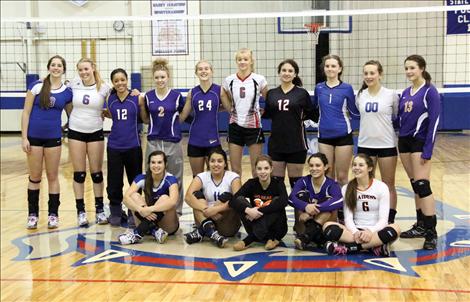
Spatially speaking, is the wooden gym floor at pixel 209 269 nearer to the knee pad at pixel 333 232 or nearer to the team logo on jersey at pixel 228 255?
the team logo on jersey at pixel 228 255

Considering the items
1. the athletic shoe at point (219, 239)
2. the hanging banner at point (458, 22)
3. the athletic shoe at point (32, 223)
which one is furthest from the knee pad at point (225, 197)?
the hanging banner at point (458, 22)

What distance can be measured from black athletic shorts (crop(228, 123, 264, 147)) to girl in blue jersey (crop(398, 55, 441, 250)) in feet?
4.17

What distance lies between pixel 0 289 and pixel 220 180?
2184 millimetres

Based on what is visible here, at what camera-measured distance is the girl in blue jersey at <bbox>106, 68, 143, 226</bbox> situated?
6027 millimetres

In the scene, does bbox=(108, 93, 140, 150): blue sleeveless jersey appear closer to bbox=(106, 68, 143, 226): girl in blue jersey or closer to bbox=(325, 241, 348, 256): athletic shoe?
bbox=(106, 68, 143, 226): girl in blue jersey

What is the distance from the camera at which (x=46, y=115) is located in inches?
234

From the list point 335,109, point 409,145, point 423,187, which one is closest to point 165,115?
point 335,109

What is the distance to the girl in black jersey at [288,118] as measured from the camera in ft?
18.5

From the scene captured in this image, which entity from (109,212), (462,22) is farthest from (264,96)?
(462,22)

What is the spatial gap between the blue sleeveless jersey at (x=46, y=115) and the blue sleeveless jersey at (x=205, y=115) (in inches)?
49.1

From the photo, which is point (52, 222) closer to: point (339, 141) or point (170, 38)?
point (339, 141)

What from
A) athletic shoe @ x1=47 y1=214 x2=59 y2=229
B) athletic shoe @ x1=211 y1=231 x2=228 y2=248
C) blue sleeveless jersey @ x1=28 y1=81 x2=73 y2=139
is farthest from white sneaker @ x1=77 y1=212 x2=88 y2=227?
athletic shoe @ x1=211 y1=231 x2=228 y2=248

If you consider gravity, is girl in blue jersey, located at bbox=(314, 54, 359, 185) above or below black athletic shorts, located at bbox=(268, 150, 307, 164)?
above

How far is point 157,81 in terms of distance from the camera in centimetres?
594
